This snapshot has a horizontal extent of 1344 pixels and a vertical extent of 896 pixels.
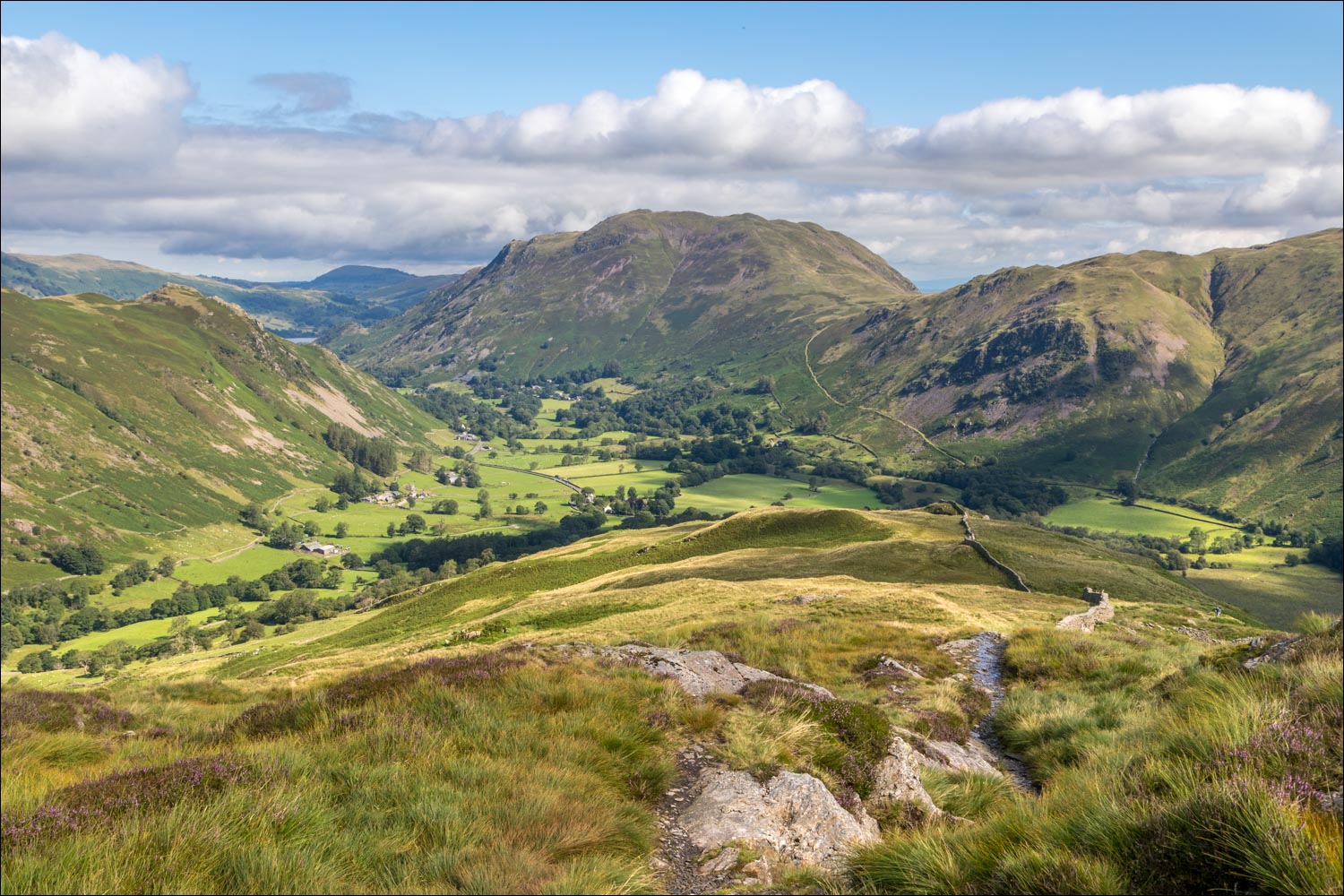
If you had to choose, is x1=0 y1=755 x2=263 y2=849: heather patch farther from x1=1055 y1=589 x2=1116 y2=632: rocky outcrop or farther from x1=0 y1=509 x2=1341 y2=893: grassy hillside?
x1=1055 y1=589 x2=1116 y2=632: rocky outcrop

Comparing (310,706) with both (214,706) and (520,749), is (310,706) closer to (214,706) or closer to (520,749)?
(520,749)

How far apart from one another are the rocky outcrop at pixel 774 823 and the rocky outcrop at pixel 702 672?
419 centimetres

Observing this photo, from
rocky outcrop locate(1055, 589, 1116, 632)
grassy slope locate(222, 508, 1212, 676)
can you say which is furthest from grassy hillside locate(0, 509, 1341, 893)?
grassy slope locate(222, 508, 1212, 676)

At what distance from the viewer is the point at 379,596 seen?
500 feet

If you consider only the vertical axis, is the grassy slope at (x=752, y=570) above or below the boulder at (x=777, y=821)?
below

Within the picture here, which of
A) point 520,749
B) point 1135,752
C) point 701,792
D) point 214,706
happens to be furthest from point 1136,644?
point 214,706

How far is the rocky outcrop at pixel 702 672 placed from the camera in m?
15.6

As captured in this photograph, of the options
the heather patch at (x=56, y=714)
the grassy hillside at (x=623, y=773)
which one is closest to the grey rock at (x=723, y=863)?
the grassy hillside at (x=623, y=773)

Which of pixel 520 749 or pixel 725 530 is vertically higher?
pixel 520 749

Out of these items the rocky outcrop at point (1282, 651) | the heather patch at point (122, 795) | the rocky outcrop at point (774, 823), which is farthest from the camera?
the rocky outcrop at point (1282, 651)

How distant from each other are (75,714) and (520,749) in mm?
16149

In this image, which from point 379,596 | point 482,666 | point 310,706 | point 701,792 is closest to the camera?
point 701,792

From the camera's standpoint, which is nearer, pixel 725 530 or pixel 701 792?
pixel 701 792

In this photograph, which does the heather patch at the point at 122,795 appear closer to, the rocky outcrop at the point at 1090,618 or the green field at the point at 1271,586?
the rocky outcrop at the point at 1090,618
